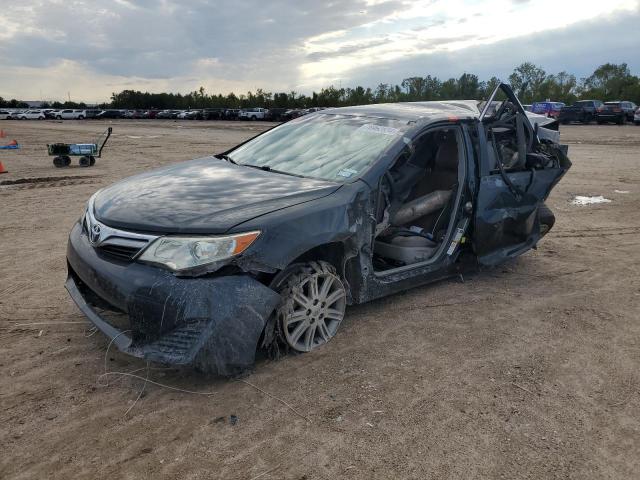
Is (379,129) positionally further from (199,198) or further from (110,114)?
(110,114)

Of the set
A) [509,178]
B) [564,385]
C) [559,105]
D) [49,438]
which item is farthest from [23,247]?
[559,105]

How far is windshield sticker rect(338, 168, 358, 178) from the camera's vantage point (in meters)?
3.79

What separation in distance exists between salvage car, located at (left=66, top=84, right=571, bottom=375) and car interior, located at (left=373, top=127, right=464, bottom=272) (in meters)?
0.01

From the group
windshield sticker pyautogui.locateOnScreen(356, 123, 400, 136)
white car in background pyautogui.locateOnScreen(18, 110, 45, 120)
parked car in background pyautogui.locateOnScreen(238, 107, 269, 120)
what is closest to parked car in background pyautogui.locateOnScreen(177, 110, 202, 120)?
parked car in background pyautogui.locateOnScreen(238, 107, 269, 120)

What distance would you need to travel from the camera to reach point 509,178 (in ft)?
15.9

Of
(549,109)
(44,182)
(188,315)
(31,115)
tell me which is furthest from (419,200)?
(31,115)

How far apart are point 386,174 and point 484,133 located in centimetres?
131

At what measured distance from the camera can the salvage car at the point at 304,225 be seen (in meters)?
2.92

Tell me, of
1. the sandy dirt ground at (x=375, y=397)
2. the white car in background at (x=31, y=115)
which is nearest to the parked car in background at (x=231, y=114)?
the white car in background at (x=31, y=115)

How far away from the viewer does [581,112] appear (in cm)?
3416

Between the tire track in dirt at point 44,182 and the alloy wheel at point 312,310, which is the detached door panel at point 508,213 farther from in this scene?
the tire track in dirt at point 44,182

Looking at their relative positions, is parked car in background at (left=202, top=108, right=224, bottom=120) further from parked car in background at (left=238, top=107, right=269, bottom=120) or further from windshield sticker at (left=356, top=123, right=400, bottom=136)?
windshield sticker at (left=356, top=123, right=400, bottom=136)

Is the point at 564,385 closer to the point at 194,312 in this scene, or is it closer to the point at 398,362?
the point at 398,362

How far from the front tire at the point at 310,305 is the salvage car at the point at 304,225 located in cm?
1
